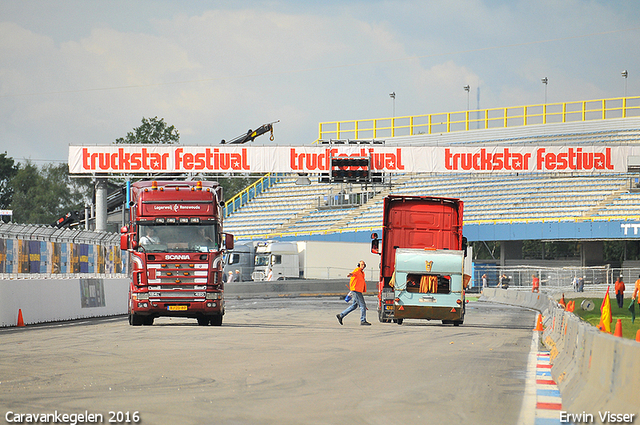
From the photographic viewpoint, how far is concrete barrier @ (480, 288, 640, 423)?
682cm

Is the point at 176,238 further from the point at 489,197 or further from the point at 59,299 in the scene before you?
the point at 489,197

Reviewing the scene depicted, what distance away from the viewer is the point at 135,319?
22.3 metres

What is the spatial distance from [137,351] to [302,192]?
57.6 meters

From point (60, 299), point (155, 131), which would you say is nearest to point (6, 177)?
point (155, 131)

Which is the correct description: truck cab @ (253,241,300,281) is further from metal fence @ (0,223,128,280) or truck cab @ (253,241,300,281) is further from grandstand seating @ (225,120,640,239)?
metal fence @ (0,223,128,280)

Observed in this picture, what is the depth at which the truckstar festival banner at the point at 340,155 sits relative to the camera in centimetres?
4325

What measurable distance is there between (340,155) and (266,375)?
104 ft

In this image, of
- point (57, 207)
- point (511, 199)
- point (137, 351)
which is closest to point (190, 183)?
point (137, 351)

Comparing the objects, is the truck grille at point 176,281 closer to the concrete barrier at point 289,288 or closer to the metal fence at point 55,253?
the metal fence at point 55,253

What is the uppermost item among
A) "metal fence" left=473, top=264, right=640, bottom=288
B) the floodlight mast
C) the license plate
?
the floodlight mast

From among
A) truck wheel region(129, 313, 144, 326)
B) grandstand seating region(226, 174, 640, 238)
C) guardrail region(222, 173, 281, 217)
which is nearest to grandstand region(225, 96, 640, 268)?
grandstand seating region(226, 174, 640, 238)

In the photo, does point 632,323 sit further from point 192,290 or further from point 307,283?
point 307,283

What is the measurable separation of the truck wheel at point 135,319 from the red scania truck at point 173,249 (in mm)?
400

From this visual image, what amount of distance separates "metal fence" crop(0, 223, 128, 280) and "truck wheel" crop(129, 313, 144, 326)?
315 centimetres
